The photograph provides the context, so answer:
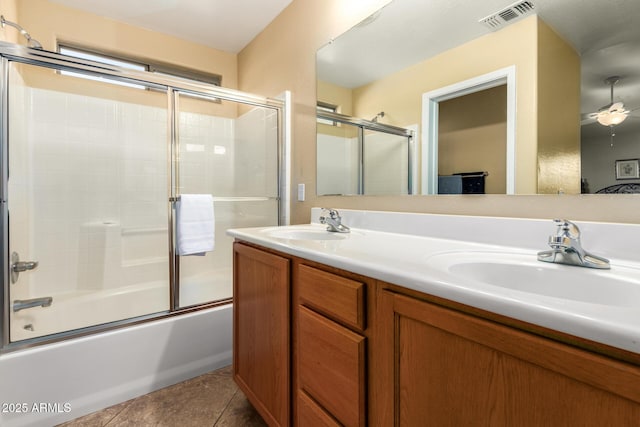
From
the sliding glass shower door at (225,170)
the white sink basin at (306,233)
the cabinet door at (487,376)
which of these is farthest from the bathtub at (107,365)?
the cabinet door at (487,376)

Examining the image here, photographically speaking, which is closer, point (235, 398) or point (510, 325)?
point (510, 325)

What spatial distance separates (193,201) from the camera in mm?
1756

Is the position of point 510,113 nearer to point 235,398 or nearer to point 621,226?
point 621,226

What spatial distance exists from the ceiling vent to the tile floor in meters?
1.82

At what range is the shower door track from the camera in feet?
4.16

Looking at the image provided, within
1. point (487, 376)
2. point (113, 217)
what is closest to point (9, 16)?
point (113, 217)

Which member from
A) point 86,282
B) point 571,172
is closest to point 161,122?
point 86,282

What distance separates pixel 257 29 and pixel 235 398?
2.52m

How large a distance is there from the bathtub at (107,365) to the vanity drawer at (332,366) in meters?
0.98

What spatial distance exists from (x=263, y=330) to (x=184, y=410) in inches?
26.8

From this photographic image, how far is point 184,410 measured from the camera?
4.53 ft

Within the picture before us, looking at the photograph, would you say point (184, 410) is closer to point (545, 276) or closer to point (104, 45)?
point (545, 276)

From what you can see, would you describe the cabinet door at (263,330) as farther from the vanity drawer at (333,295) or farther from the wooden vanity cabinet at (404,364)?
the vanity drawer at (333,295)

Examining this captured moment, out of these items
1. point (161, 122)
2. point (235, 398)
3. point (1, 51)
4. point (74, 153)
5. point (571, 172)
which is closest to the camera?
point (571, 172)
